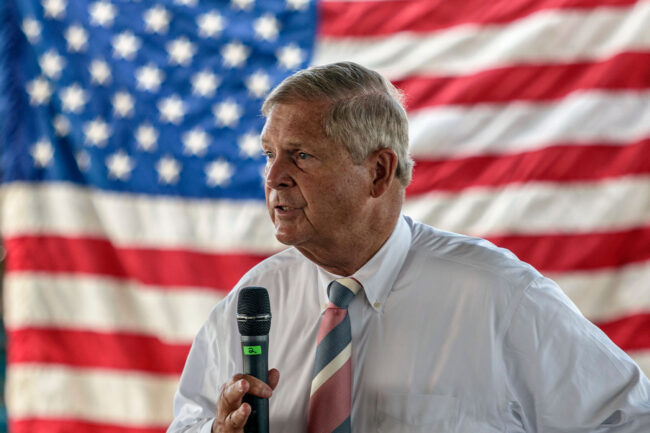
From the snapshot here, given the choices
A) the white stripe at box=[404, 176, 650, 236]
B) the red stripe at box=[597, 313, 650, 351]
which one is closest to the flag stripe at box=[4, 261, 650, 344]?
the white stripe at box=[404, 176, 650, 236]

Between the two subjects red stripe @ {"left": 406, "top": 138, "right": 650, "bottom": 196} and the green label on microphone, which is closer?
the green label on microphone

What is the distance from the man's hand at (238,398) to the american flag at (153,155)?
5.62ft

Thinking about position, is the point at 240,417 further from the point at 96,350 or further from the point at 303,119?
the point at 96,350

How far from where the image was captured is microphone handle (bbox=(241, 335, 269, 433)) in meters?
1.26

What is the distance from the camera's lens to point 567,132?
2.76 metres

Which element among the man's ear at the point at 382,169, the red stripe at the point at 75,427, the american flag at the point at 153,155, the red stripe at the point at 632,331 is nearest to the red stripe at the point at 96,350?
the american flag at the point at 153,155

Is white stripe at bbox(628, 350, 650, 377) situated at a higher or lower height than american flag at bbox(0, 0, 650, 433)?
lower

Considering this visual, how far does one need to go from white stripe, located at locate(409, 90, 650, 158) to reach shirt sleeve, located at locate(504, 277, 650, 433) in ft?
4.73

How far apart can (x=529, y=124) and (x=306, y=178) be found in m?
1.56

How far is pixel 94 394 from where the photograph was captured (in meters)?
3.07

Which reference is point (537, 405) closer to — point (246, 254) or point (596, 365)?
point (596, 365)

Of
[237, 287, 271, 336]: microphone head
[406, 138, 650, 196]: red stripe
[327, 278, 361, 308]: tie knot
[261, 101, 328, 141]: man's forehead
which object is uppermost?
[261, 101, 328, 141]: man's forehead

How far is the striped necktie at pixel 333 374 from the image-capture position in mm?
1441

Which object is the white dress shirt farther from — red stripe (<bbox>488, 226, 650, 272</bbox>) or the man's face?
red stripe (<bbox>488, 226, 650, 272</bbox>)
